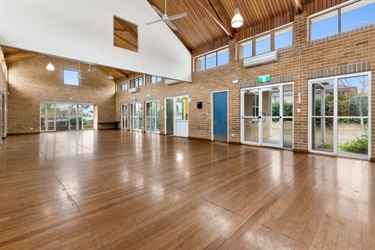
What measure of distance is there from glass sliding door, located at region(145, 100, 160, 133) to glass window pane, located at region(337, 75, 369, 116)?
28.2 ft

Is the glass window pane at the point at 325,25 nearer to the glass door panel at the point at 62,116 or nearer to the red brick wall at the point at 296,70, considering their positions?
the red brick wall at the point at 296,70

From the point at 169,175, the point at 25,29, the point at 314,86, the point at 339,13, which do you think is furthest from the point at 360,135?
the point at 25,29

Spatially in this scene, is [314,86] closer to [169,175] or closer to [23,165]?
[169,175]

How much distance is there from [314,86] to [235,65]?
2.81 meters

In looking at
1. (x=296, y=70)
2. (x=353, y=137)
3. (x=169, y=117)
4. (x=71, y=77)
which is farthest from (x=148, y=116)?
(x=353, y=137)

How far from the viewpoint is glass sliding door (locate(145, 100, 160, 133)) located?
11.2 metres

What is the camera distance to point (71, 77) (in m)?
13.0

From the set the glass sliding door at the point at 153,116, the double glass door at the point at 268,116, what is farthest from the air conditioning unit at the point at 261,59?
the glass sliding door at the point at 153,116

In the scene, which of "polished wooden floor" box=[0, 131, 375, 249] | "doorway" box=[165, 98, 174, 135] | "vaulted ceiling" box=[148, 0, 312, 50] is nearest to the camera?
"polished wooden floor" box=[0, 131, 375, 249]

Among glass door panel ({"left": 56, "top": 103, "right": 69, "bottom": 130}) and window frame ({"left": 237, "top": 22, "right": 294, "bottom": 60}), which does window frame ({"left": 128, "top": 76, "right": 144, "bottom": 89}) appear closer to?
glass door panel ({"left": 56, "top": 103, "right": 69, "bottom": 130})

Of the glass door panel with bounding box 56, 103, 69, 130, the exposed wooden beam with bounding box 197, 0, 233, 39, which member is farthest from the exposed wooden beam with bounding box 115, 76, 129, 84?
the exposed wooden beam with bounding box 197, 0, 233, 39

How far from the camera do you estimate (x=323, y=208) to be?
2068 millimetres

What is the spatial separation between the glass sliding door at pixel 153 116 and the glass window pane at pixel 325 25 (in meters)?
8.08

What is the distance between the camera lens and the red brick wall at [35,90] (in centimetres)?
1060
